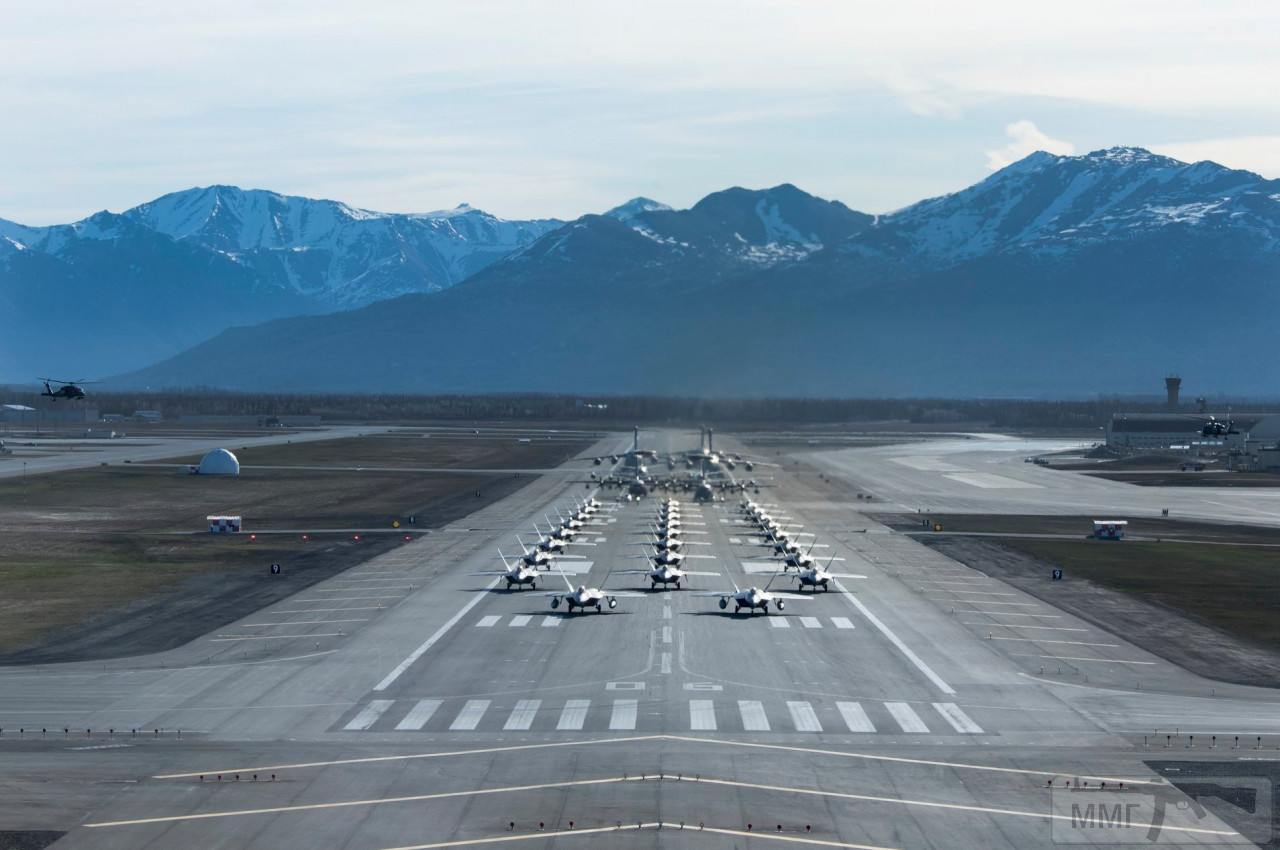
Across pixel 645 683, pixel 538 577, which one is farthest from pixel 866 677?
pixel 538 577

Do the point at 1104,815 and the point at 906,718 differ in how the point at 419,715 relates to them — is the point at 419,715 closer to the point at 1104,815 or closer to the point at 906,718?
the point at 906,718

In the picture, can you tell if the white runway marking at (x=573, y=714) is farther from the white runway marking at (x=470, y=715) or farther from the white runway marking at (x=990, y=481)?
the white runway marking at (x=990, y=481)

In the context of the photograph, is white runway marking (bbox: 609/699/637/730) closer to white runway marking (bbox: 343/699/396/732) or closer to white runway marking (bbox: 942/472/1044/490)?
white runway marking (bbox: 343/699/396/732)

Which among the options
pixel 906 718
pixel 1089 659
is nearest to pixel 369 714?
pixel 906 718

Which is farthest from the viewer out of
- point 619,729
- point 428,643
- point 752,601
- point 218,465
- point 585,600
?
point 218,465

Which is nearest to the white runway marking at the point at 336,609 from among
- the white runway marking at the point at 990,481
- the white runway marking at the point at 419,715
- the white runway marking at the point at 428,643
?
the white runway marking at the point at 428,643

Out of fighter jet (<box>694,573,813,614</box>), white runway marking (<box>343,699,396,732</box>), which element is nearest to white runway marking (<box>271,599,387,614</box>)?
fighter jet (<box>694,573,813,614</box>)
